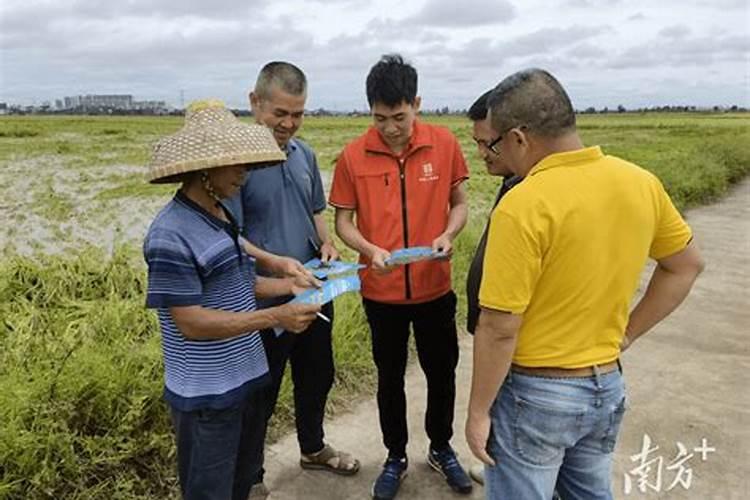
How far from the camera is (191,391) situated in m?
1.82

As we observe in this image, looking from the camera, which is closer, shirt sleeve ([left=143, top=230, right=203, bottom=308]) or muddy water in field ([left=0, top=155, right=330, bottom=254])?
shirt sleeve ([left=143, top=230, right=203, bottom=308])

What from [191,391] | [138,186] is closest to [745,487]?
[191,391]

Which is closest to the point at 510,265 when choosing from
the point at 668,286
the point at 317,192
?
the point at 668,286

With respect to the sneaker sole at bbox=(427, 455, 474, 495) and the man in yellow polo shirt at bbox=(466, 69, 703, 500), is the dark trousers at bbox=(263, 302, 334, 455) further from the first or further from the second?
the man in yellow polo shirt at bbox=(466, 69, 703, 500)

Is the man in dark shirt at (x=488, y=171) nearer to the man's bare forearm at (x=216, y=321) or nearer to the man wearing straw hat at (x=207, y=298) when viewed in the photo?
the man wearing straw hat at (x=207, y=298)

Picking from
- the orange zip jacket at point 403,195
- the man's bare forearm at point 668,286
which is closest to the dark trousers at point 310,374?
the orange zip jacket at point 403,195

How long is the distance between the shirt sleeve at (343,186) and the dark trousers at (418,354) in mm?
411

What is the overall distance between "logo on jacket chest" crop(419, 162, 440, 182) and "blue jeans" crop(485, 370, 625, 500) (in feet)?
3.64

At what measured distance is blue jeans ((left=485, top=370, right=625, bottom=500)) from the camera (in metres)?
1.55

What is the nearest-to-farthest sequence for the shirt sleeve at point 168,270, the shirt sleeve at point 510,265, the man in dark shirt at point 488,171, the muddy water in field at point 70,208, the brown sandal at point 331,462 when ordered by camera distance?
the shirt sleeve at point 510,265 < the shirt sleeve at point 168,270 < the man in dark shirt at point 488,171 < the brown sandal at point 331,462 < the muddy water in field at point 70,208

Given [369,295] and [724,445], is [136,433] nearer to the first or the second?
[369,295]

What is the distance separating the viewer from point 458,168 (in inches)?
104

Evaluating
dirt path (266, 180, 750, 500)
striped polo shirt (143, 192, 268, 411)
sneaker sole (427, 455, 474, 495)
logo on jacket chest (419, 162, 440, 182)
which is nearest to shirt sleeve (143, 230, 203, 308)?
striped polo shirt (143, 192, 268, 411)

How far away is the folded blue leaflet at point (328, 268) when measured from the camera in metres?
2.15
